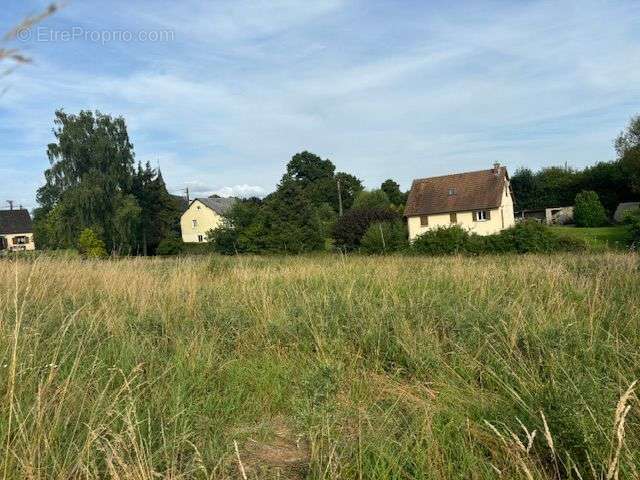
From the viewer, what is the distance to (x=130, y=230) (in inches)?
1642

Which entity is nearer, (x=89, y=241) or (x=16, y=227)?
(x=89, y=241)

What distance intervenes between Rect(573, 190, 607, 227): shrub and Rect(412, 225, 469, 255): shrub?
29.2 metres

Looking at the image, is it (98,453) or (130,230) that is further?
(130,230)

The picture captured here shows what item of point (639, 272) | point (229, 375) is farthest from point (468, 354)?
point (639, 272)

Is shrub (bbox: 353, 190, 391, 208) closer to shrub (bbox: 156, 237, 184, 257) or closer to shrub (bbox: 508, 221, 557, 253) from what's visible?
shrub (bbox: 156, 237, 184, 257)

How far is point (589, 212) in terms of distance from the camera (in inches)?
1929

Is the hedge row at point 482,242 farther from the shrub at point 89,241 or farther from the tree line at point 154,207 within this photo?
the shrub at point 89,241

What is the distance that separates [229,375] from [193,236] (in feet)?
204

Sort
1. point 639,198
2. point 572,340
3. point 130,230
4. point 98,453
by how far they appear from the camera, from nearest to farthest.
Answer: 1. point 98,453
2. point 572,340
3. point 130,230
4. point 639,198

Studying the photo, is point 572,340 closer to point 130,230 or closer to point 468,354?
point 468,354

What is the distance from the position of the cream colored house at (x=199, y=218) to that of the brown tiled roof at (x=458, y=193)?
26974 millimetres

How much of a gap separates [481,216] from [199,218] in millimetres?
36612

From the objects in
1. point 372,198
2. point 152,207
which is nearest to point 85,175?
point 152,207

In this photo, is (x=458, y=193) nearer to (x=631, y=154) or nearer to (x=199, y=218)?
(x=631, y=154)
